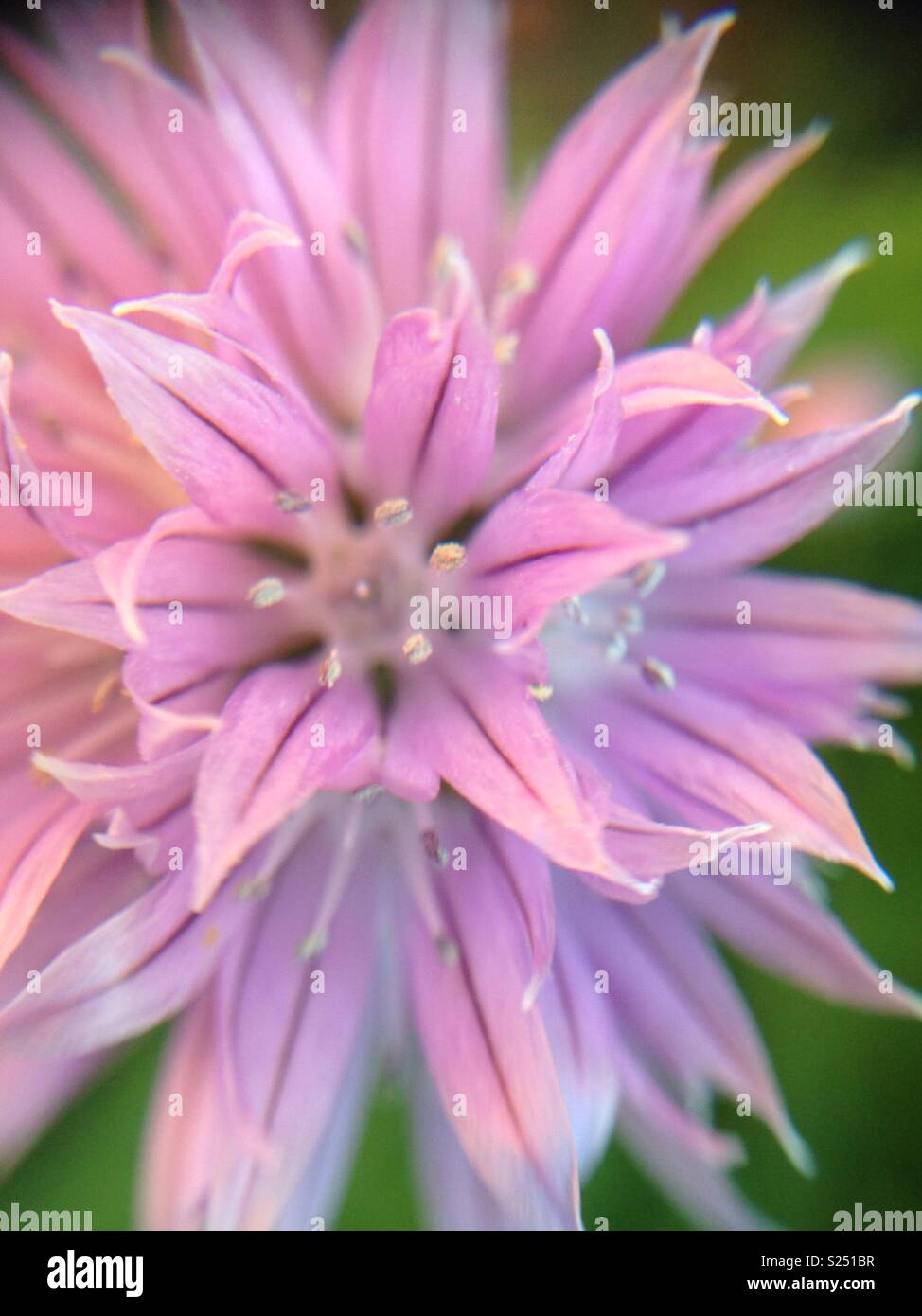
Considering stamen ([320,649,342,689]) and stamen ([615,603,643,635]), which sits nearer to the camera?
stamen ([320,649,342,689])

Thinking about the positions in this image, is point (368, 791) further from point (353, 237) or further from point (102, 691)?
point (353, 237)

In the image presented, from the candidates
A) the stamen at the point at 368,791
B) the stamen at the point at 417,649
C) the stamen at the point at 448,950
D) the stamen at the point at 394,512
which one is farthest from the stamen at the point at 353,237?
the stamen at the point at 448,950

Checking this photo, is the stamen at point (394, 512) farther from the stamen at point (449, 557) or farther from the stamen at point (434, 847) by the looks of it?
the stamen at point (434, 847)

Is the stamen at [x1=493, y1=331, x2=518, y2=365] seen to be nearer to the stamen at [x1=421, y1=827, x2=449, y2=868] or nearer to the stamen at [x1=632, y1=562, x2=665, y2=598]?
the stamen at [x1=632, y1=562, x2=665, y2=598]

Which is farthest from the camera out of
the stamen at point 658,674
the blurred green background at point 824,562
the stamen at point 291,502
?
the blurred green background at point 824,562

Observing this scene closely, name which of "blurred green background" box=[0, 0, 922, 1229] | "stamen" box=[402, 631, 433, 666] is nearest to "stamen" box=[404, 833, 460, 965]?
"stamen" box=[402, 631, 433, 666]
